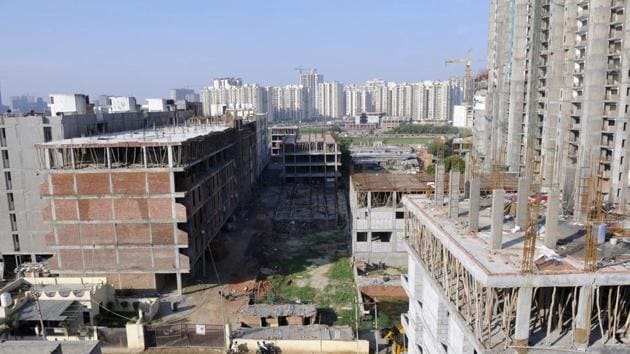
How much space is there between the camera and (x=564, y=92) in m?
42.5

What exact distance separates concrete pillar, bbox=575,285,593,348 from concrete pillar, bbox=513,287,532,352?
5.08ft

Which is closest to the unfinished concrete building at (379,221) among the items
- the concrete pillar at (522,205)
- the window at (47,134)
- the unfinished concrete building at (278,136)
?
the concrete pillar at (522,205)

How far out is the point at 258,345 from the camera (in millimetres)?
24656

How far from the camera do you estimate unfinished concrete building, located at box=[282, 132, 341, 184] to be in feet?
245

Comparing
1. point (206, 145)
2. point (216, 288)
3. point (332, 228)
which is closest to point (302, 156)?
point (332, 228)

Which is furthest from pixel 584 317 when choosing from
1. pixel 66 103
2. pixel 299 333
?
pixel 66 103

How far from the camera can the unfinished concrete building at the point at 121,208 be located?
30.6 m

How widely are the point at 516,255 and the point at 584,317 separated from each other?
253 centimetres

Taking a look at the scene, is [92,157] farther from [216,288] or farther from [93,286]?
[216,288]

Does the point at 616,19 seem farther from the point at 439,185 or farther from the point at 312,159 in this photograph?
the point at 312,159

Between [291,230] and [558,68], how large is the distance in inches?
1228

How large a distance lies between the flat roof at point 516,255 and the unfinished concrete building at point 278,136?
81.4 m

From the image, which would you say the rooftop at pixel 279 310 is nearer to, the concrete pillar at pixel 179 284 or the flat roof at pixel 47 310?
the concrete pillar at pixel 179 284

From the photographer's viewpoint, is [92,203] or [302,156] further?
[302,156]
